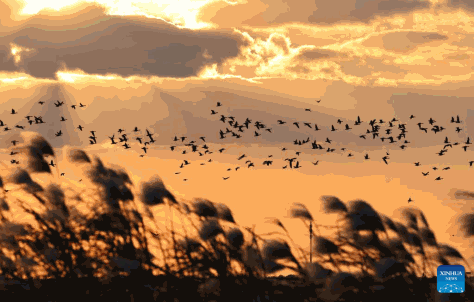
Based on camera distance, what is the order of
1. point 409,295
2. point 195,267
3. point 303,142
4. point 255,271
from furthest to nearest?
point 303,142 → point 195,267 → point 255,271 → point 409,295

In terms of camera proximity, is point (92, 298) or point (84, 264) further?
point (84, 264)

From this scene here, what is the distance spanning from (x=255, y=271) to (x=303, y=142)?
3613cm

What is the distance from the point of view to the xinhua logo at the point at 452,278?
149ft

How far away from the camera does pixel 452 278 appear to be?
46.1m

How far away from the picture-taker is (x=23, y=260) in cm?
4725

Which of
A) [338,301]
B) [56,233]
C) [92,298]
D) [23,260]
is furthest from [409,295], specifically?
[23,260]

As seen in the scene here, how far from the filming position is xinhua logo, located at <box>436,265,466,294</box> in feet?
149

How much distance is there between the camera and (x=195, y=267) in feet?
151

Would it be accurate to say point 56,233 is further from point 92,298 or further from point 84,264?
point 92,298

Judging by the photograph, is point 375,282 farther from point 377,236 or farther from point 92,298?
point 92,298

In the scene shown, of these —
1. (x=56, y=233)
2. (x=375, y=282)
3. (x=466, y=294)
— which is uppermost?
(x=56, y=233)

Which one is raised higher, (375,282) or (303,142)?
(303,142)

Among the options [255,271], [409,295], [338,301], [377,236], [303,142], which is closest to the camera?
[338,301]

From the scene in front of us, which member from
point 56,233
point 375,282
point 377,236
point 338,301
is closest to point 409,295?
point 375,282
